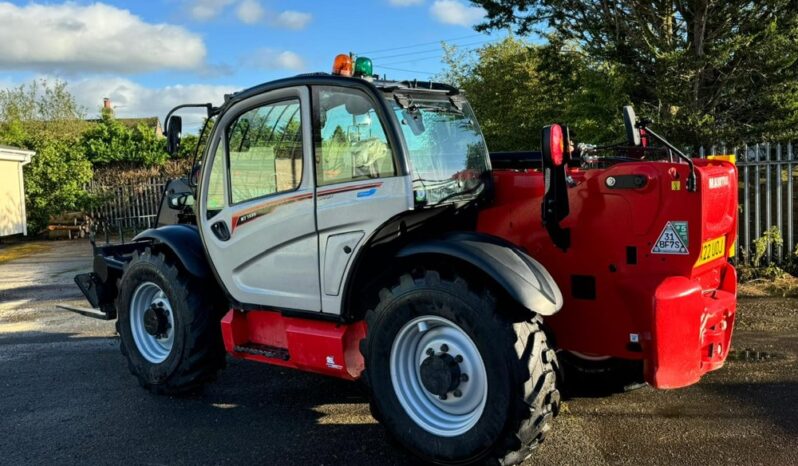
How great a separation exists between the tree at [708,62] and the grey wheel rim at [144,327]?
7.46m

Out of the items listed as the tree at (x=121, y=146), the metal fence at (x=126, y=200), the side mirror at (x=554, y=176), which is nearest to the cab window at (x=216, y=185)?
the side mirror at (x=554, y=176)

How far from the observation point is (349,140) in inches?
156

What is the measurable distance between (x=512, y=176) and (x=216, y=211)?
2.08 meters

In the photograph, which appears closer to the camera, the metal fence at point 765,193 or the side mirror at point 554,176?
the side mirror at point 554,176

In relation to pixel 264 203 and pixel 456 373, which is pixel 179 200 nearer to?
pixel 264 203

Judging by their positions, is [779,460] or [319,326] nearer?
[779,460]

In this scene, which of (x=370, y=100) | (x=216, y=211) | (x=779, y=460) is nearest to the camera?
(x=779, y=460)

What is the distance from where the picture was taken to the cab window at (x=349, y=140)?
12.6ft

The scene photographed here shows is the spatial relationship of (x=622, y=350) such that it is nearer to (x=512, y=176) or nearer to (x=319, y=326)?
(x=512, y=176)

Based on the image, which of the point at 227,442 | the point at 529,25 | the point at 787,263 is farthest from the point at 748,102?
the point at 227,442

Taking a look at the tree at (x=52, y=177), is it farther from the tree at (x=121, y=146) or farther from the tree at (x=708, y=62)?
the tree at (x=708, y=62)

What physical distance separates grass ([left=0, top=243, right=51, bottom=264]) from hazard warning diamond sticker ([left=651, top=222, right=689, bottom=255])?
49.6 ft

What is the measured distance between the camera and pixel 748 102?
9.79 m

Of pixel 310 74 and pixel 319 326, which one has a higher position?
pixel 310 74
